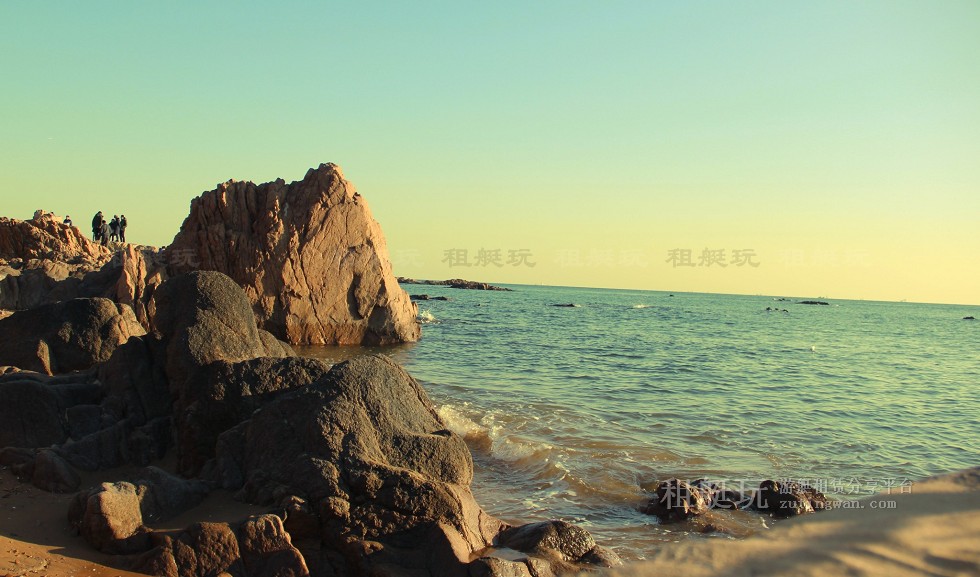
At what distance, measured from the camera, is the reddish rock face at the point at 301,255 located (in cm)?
2292

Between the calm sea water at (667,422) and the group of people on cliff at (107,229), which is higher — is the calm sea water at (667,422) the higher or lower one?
the lower one

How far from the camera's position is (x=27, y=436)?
296 inches

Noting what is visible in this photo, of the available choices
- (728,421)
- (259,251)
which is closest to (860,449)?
(728,421)

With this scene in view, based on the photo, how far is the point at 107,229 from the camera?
1341 inches

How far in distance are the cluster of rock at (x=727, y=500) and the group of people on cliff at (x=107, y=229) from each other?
1233 inches

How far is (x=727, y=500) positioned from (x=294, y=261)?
17729 millimetres

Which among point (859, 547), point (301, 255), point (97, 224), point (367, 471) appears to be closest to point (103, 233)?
point (97, 224)

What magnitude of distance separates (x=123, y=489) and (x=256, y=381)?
1.76 m

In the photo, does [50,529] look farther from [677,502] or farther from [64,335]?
[677,502]

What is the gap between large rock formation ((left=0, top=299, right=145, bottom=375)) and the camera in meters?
10.1

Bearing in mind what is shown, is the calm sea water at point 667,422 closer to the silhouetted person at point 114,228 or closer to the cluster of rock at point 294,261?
the cluster of rock at point 294,261

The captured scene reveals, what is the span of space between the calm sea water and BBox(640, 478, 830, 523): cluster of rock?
24 cm

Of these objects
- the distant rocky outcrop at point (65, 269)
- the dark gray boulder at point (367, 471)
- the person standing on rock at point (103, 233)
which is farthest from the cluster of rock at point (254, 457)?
the person standing on rock at point (103, 233)

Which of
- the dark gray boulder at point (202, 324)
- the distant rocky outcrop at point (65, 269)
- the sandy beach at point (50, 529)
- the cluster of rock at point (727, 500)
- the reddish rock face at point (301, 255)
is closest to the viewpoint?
the sandy beach at point (50, 529)
